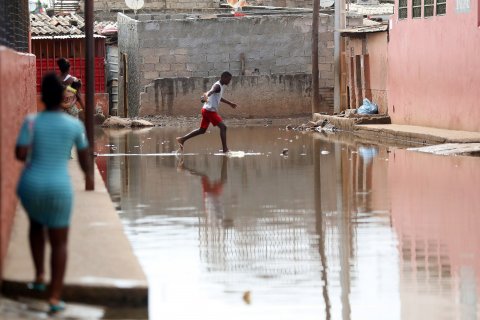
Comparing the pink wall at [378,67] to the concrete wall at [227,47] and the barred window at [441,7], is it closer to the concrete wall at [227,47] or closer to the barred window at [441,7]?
the barred window at [441,7]

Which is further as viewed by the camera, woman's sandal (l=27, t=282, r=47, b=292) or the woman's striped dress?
woman's sandal (l=27, t=282, r=47, b=292)

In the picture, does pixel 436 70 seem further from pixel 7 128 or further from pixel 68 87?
pixel 7 128

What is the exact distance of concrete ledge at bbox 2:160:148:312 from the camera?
27.8ft

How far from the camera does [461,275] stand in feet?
32.2

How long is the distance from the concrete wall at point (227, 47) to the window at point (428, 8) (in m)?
10.3

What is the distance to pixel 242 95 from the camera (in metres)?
38.6

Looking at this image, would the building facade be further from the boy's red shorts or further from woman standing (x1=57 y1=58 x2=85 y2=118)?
the boy's red shorts

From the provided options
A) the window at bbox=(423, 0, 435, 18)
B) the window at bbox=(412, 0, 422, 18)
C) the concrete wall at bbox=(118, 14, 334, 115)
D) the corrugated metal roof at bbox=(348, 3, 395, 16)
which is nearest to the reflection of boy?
the window at bbox=(423, 0, 435, 18)

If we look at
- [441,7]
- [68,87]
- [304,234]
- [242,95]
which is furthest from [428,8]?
[304,234]

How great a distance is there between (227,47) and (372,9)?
1513 centimetres

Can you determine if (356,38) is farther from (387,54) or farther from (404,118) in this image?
(404,118)

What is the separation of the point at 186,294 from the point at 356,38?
26626 millimetres

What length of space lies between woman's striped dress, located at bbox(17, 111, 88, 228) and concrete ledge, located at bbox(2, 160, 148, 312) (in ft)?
2.42

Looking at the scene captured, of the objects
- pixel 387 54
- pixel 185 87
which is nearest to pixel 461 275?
pixel 387 54
